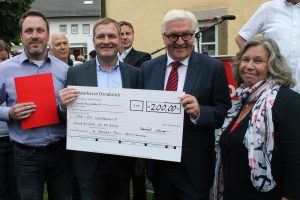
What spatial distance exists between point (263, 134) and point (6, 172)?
298 centimetres

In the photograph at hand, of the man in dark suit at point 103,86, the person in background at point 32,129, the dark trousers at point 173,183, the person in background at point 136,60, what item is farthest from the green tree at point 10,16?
the dark trousers at point 173,183

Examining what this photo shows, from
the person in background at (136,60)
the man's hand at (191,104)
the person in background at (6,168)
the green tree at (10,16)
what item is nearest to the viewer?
the man's hand at (191,104)

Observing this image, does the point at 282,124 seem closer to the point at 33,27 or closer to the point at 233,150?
the point at 233,150

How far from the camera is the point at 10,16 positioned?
18.1m

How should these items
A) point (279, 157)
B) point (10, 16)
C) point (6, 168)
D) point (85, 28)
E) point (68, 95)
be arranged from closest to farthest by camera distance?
point (279, 157)
point (68, 95)
point (6, 168)
point (10, 16)
point (85, 28)

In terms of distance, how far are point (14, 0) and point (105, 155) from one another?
55.7 feet

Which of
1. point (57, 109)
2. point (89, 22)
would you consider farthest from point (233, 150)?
point (89, 22)

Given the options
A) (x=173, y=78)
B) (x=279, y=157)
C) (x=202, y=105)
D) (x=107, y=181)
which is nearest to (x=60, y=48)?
(x=107, y=181)

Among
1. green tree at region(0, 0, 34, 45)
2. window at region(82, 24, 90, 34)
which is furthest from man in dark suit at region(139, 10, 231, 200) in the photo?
window at region(82, 24, 90, 34)

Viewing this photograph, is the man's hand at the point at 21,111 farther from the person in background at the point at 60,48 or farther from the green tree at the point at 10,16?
the green tree at the point at 10,16

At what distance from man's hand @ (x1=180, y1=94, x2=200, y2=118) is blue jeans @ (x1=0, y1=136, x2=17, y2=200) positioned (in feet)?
7.51

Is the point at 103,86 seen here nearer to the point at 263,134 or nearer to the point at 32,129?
the point at 32,129

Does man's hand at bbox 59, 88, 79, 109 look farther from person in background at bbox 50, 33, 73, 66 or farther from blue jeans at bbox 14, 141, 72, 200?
person in background at bbox 50, 33, 73, 66

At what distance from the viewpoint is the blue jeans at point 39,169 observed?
10.7 feet
